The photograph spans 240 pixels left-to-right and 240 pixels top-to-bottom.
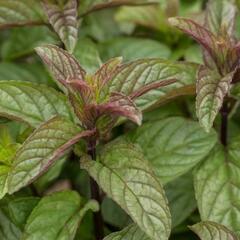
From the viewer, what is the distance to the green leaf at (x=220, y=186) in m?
1.15

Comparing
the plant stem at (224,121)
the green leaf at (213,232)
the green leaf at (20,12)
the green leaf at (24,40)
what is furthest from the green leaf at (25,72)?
the green leaf at (213,232)

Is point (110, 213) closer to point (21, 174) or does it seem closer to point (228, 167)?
point (228, 167)

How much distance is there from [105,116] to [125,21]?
22.5 inches

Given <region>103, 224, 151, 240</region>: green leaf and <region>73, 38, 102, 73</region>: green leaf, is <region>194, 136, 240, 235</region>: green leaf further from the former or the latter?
<region>73, 38, 102, 73</region>: green leaf

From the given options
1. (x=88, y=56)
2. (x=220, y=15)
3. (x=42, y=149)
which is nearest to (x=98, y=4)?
(x=88, y=56)

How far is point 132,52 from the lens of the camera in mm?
1549

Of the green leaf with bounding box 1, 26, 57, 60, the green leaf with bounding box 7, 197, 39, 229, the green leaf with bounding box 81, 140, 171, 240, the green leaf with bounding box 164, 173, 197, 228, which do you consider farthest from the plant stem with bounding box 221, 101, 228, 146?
the green leaf with bounding box 1, 26, 57, 60

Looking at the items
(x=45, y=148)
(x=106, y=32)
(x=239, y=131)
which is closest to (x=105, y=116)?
(x=45, y=148)

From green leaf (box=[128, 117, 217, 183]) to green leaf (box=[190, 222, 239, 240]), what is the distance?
136 mm

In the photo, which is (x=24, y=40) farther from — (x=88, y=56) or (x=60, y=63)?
(x=60, y=63)

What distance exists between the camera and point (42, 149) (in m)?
1.02

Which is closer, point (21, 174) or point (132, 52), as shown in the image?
point (21, 174)

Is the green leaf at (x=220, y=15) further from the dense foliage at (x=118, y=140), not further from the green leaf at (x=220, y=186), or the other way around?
the green leaf at (x=220, y=186)

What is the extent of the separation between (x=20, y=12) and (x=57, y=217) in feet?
1.54
